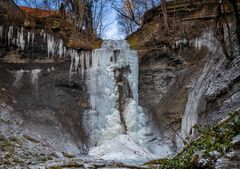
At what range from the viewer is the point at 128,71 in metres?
20.0

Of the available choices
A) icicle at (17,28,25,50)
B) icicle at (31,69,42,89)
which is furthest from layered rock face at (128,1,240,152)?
icicle at (17,28,25,50)

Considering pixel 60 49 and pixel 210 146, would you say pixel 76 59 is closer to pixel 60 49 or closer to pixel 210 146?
pixel 60 49

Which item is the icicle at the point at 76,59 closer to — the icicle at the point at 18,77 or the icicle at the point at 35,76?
the icicle at the point at 35,76

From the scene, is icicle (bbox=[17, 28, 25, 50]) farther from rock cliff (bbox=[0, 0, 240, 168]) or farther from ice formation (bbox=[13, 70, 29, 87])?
ice formation (bbox=[13, 70, 29, 87])

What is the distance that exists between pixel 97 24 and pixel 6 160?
73.1 feet

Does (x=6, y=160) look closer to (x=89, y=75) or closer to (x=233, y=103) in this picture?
(x=233, y=103)

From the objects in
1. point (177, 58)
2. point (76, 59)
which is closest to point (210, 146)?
point (177, 58)

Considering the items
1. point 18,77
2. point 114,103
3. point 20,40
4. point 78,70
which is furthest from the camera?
point 78,70

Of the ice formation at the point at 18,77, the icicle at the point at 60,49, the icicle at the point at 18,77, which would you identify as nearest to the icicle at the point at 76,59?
the icicle at the point at 60,49

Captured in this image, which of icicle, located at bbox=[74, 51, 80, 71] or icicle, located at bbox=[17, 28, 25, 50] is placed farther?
icicle, located at bbox=[74, 51, 80, 71]

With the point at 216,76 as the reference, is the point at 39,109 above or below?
below

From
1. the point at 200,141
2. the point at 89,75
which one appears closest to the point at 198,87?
the point at 89,75

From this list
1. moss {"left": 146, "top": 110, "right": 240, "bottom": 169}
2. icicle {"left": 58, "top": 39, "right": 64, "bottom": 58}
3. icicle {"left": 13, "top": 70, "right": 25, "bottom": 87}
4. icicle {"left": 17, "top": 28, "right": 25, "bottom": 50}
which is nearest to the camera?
moss {"left": 146, "top": 110, "right": 240, "bottom": 169}

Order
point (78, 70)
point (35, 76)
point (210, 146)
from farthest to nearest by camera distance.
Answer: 1. point (78, 70)
2. point (35, 76)
3. point (210, 146)
